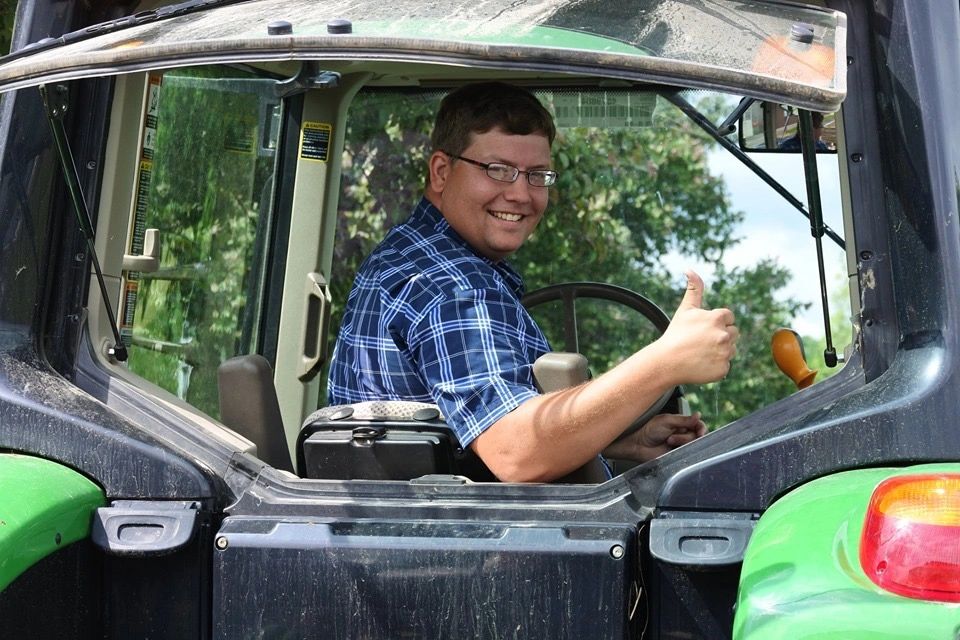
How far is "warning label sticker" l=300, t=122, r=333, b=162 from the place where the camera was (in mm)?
3641

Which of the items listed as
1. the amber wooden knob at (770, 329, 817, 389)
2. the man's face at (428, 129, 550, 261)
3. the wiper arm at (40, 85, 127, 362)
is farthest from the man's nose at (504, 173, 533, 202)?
the wiper arm at (40, 85, 127, 362)

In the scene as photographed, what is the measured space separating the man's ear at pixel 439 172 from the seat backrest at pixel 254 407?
1.83 feet

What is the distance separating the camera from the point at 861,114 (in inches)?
82.4

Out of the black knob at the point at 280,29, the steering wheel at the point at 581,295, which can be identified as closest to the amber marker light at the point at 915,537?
the black knob at the point at 280,29

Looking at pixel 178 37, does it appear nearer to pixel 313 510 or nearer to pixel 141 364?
pixel 313 510

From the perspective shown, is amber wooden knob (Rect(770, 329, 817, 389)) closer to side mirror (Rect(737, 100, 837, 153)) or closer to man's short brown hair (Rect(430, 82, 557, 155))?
side mirror (Rect(737, 100, 837, 153))

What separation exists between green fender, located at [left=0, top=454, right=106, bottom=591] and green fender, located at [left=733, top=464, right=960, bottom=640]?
1.05 metres

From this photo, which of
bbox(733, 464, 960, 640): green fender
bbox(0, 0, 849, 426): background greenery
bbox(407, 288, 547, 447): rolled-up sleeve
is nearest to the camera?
bbox(733, 464, 960, 640): green fender

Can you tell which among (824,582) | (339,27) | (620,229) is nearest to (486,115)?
(339,27)

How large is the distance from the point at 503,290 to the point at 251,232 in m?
1.14

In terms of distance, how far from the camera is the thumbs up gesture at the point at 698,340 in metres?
2.21

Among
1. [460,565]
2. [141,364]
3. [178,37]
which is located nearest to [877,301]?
[460,565]

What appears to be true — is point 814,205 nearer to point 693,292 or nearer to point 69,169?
point 693,292

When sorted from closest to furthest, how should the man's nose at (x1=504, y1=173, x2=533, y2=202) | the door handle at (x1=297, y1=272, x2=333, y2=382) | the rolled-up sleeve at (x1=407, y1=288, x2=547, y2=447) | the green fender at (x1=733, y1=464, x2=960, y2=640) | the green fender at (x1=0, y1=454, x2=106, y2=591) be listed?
the green fender at (x1=733, y1=464, x2=960, y2=640) < the green fender at (x1=0, y1=454, x2=106, y2=591) < the rolled-up sleeve at (x1=407, y1=288, x2=547, y2=447) < the man's nose at (x1=504, y1=173, x2=533, y2=202) < the door handle at (x1=297, y1=272, x2=333, y2=382)
